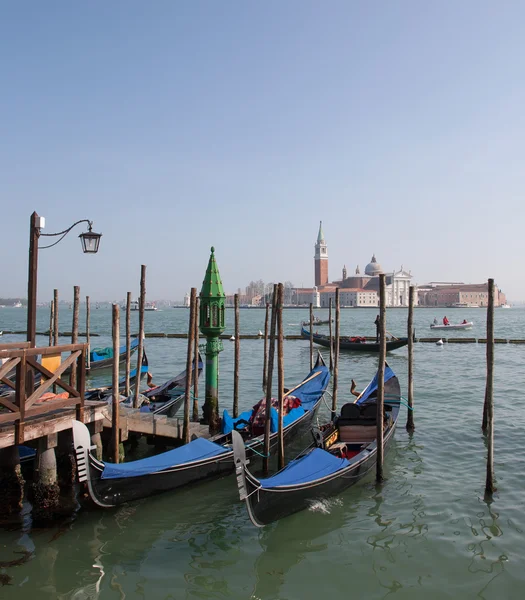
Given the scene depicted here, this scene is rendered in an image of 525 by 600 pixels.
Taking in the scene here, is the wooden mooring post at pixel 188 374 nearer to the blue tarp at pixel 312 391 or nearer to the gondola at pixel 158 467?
the gondola at pixel 158 467

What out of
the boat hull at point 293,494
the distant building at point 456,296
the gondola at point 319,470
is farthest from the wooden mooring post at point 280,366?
the distant building at point 456,296

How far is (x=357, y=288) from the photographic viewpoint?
10900 centimetres

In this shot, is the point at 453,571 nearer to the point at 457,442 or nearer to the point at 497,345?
the point at 457,442

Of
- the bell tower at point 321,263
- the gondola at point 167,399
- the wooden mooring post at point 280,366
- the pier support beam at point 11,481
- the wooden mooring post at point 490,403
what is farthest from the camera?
the bell tower at point 321,263

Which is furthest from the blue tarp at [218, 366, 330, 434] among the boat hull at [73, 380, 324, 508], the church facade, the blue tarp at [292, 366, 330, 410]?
the church facade

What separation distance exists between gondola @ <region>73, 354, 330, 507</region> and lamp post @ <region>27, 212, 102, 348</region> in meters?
1.32

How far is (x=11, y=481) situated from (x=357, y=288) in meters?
106

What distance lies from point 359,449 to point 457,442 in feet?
6.28

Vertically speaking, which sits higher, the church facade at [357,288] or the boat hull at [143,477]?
the church facade at [357,288]

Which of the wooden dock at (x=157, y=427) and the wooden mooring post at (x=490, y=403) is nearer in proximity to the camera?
the wooden mooring post at (x=490, y=403)

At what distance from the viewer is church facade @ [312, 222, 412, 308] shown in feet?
341

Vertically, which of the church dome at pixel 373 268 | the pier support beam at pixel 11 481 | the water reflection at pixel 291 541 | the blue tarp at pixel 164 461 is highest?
the church dome at pixel 373 268

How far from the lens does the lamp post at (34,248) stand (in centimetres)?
531

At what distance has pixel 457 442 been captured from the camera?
8.05 m
